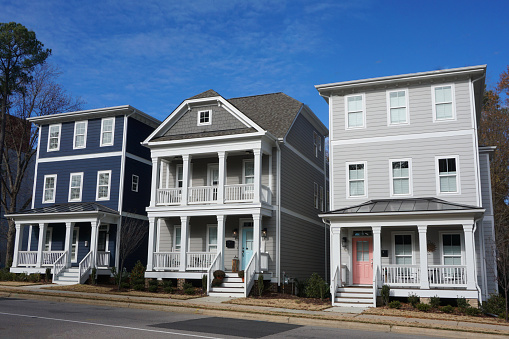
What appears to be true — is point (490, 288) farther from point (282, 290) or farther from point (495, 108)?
point (495, 108)

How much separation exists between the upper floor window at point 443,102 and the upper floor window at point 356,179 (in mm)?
3801

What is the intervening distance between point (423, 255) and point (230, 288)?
8218 mm

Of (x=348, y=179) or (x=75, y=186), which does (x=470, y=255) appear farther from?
(x=75, y=186)

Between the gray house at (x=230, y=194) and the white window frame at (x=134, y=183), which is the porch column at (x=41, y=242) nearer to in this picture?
the white window frame at (x=134, y=183)

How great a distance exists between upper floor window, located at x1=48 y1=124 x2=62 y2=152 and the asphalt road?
16.3 m

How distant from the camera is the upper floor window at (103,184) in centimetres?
2788

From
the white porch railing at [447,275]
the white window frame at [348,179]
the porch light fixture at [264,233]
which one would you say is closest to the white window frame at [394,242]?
the white porch railing at [447,275]

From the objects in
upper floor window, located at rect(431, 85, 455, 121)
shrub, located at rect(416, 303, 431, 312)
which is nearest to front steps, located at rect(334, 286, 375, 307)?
shrub, located at rect(416, 303, 431, 312)

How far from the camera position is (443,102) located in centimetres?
2072

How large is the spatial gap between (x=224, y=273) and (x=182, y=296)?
2385 mm

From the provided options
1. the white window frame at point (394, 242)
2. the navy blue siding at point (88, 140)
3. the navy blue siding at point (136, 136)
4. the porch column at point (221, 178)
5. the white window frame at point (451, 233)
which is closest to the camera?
the white window frame at point (451, 233)

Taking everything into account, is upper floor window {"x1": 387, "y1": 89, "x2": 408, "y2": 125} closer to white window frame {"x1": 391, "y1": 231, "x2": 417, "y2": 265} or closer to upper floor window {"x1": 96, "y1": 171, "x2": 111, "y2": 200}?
white window frame {"x1": 391, "y1": 231, "x2": 417, "y2": 265}

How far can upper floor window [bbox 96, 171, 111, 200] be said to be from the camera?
91.5ft

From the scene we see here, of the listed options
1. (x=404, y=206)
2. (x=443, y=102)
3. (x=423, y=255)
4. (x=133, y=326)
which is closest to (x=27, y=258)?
(x=133, y=326)
